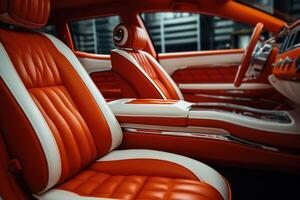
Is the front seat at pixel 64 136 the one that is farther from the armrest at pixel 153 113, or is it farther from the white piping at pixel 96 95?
the armrest at pixel 153 113

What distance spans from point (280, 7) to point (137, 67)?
76.5 inches

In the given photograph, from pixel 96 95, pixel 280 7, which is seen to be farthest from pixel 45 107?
pixel 280 7

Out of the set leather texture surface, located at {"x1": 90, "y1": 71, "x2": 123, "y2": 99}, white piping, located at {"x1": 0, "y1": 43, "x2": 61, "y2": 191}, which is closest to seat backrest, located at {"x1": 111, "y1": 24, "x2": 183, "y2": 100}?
leather texture surface, located at {"x1": 90, "y1": 71, "x2": 123, "y2": 99}

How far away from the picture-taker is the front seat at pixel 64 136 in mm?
837

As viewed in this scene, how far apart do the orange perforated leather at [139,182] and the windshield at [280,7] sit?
Result: 207 cm

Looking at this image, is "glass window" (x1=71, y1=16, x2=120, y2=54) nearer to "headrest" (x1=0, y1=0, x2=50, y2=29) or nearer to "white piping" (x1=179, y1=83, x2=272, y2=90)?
"white piping" (x1=179, y1=83, x2=272, y2=90)

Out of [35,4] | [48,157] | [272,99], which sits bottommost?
[272,99]

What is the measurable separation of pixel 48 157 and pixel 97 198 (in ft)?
0.60

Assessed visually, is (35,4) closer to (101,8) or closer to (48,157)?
(48,157)

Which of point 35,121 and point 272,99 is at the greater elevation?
point 35,121

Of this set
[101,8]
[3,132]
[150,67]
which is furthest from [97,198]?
[101,8]

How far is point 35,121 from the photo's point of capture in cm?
85

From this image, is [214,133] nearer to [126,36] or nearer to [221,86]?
[126,36]

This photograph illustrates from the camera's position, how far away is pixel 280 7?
9.84ft
